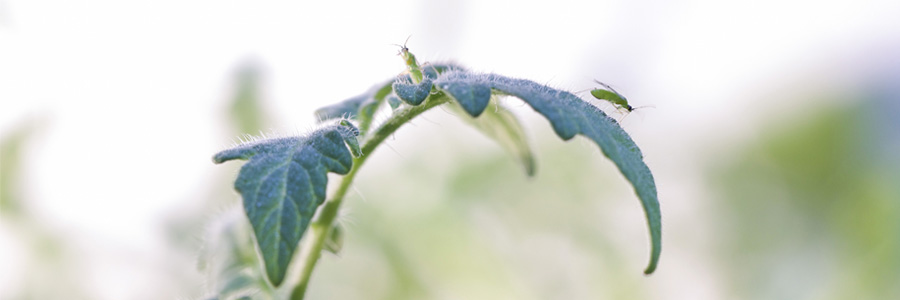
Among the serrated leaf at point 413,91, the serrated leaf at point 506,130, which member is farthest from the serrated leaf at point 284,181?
the serrated leaf at point 506,130

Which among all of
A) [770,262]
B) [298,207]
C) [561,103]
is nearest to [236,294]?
[298,207]

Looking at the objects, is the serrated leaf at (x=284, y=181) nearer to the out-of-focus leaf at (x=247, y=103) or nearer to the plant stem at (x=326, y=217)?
the plant stem at (x=326, y=217)

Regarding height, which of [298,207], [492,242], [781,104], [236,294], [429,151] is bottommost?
[492,242]

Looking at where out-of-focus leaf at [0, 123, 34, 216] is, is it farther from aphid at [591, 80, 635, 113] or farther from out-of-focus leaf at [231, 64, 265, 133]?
aphid at [591, 80, 635, 113]

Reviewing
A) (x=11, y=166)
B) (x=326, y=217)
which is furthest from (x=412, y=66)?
(x=11, y=166)

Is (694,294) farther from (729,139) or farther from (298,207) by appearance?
(298,207)

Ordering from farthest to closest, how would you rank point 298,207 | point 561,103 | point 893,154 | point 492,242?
point 492,242 < point 893,154 < point 561,103 < point 298,207

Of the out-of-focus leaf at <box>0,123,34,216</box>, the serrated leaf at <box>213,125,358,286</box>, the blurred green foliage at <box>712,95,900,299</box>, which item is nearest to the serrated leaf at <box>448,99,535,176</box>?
the serrated leaf at <box>213,125,358,286</box>

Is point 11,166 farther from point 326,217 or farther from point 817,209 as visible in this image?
point 817,209
